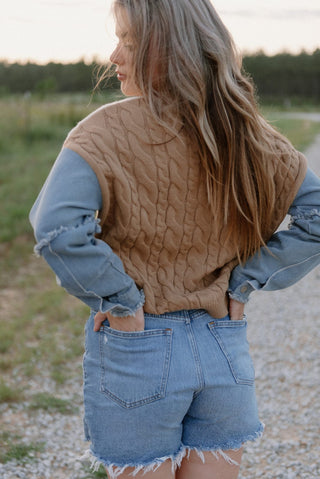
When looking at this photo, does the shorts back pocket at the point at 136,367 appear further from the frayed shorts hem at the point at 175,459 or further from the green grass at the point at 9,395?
the green grass at the point at 9,395

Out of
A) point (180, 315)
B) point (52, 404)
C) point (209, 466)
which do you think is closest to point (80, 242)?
point (180, 315)

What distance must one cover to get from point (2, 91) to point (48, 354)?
946 inches

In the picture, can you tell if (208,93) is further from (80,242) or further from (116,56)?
(80,242)

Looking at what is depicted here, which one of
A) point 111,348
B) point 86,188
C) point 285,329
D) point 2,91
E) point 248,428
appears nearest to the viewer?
point 86,188

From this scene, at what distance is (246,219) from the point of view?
159 cm

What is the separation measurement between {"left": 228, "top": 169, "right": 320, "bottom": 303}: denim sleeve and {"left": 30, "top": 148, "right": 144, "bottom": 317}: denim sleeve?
0.35 metres

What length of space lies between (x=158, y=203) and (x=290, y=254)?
1.61ft

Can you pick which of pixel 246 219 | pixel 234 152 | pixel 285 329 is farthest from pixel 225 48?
pixel 285 329

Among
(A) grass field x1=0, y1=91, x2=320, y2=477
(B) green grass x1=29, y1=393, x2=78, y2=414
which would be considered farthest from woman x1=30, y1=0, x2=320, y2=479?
(B) green grass x1=29, y1=393, x2=78, y2=414

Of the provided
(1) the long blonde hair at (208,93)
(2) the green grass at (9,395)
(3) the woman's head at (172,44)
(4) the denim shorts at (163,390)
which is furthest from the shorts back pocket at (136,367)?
(2) the green grass at (9,395)

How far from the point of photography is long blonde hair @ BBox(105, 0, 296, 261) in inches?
55.1

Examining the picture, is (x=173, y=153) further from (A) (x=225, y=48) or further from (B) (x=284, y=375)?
(B) (x=284, y=375)

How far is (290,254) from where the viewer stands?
1.74 meters

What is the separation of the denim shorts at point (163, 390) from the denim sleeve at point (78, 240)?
0.35 feet
